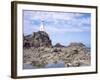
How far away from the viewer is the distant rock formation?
2106 mm

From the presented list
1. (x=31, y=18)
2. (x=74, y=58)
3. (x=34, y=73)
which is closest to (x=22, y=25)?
(x=31, y=18)

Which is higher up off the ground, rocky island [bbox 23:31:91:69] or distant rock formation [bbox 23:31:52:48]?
distant rock formation [bbox 23:31:52:48]

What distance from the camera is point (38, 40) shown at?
7.06 ft

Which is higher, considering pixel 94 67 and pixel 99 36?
pixel 99 36

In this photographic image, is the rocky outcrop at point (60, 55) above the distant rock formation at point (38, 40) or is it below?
below

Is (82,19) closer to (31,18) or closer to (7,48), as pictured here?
(31,18)

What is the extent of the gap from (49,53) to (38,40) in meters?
0.16

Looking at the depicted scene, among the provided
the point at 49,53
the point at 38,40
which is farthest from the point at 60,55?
the point at 38,40

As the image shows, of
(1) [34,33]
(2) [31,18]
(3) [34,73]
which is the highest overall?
(2) [31,18]

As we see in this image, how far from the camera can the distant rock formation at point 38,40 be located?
2106 millimetres

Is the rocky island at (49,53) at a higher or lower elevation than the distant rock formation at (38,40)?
lower

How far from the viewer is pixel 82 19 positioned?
234 centimetres

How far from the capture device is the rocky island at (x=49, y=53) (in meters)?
2.12

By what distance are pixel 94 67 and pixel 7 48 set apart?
2.94 feet
